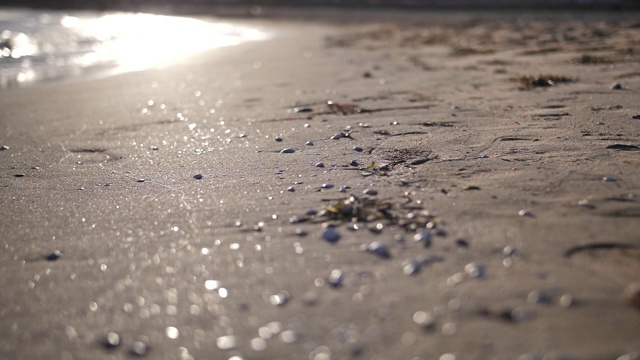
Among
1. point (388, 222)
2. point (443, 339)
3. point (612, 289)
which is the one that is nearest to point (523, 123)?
point (388, 222)

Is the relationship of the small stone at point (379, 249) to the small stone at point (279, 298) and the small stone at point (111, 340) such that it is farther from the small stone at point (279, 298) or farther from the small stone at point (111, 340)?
the small stone at point (111, 340)

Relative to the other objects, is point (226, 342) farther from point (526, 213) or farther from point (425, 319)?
point (526, 213)

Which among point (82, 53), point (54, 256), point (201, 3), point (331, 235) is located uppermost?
point (331, 235)

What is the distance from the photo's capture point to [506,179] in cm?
281

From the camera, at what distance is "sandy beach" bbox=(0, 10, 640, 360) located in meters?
1.77

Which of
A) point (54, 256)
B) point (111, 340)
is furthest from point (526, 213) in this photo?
point (54, 256)

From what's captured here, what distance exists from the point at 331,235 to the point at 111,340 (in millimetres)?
859

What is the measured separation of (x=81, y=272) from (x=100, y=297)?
223 mm

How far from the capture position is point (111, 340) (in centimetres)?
180

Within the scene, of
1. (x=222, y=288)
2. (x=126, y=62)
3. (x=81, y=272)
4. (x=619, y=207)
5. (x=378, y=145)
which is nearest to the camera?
(x=222, y=288)

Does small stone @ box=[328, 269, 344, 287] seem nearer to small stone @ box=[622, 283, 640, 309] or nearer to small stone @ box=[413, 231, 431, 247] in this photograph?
small stone @ box=[413, 231, 431, 247]

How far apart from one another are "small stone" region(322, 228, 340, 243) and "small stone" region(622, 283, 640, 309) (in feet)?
3.12

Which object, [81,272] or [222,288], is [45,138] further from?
[222,288]

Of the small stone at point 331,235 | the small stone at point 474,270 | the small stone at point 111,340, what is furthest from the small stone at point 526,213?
the small stone at point 111,340
